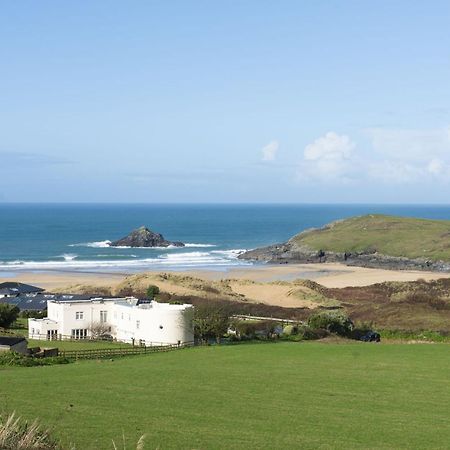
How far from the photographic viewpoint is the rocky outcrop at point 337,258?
11300 centimetres

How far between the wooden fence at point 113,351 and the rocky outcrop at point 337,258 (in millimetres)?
76589

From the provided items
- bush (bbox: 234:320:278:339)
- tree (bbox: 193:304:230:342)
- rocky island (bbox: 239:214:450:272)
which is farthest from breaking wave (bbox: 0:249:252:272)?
tree (bbox: 193:304:230:342)

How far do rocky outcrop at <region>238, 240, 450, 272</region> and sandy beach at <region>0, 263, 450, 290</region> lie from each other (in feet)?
17.5

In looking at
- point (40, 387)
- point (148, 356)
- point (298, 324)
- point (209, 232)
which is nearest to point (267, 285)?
point (298, 324)

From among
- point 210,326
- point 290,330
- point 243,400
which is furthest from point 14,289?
point 243,400

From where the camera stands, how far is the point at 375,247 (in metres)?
126

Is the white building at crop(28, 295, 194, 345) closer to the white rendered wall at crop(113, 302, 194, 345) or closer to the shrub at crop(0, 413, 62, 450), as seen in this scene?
the white rendered wall at crop(113, 302, 194, 345)

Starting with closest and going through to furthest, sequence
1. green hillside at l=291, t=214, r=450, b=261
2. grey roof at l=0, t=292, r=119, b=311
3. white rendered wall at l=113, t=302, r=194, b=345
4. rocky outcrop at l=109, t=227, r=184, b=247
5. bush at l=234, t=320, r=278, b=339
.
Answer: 1. white rendered wall at l=113, t=302, r=194, b=345
2. bush at l=234, t=320, r=278, b=339
3. grey roof at l=0, t=292, r=119, b=311
4. green hillside at l=291, t=214, r=450, b=261
5. rocky outcrop at l=109, t=227, r=184, b=247

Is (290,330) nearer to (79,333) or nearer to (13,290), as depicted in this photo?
(79,333)

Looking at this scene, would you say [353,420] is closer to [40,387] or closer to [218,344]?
[40,387]

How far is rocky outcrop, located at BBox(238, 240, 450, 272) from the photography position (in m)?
113

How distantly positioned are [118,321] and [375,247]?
85.2 metres

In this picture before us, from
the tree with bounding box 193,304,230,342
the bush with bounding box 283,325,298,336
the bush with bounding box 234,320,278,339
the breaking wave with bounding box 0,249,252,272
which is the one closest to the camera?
the tree with bounding box 193,304,230,342

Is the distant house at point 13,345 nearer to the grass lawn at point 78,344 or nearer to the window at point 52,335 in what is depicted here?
the grass lawn at point 78,344
